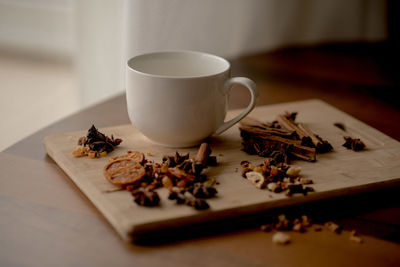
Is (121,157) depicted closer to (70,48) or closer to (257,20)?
(257,20)

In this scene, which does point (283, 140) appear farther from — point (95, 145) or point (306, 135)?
point (95, 145)

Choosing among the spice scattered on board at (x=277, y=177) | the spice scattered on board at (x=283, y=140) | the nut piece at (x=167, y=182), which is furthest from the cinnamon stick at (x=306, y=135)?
the nut piece at (x=167, y=182)

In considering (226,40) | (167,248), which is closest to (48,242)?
(167,248)

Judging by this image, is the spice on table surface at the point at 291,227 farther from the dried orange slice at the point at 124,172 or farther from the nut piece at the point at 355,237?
the dried orange slice at the point at 124,172

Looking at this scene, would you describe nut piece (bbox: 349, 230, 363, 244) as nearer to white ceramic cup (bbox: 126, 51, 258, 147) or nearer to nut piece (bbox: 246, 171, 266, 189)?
nut piece (bbox: 246, 171, 266, 189)

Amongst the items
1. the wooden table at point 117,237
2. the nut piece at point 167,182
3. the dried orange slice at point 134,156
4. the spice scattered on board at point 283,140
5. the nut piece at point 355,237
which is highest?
the spice scattered on board at point 283,140

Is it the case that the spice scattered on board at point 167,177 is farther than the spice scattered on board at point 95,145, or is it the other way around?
the spice scattered on board at point 95,145

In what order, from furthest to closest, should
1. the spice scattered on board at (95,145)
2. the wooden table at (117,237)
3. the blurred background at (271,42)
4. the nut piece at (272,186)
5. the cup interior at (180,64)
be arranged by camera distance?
the blurred background at (271,42) → the cup interior at (180,64) → the spice scattered on board at (95,145) → the nut piece at (272,186) → the wooden table at (117,237)
